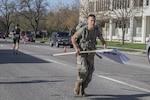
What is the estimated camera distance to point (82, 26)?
28.3ft

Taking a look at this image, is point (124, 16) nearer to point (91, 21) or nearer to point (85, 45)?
point (85, 45)

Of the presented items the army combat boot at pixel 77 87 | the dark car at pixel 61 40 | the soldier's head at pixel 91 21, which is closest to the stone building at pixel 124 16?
the dark car at pixel 61 40

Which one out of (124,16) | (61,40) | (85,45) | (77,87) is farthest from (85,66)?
(124,16)

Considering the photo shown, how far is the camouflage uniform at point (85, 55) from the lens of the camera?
27.9ft

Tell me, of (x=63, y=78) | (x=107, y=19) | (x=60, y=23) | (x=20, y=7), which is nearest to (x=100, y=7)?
(x=107, y=19)

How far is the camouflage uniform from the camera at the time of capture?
852 cm

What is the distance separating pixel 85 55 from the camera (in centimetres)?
853

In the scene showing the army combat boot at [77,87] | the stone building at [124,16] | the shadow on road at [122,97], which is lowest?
the shadow on road at [122,97]

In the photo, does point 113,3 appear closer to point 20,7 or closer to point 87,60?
point 20,7

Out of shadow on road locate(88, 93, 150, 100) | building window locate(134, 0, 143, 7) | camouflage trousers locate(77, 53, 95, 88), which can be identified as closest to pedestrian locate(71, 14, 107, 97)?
camouflage trousers locate(77, 53, 95, 88)

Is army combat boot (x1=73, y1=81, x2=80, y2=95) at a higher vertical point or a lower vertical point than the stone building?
lower

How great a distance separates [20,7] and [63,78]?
284ft

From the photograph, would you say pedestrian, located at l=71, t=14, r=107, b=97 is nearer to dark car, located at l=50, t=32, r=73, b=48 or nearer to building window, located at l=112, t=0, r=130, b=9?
dark car, located at l=50, t=32, r=73, b=48

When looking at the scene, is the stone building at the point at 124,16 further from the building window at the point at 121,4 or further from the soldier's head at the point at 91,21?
the soldier's head at the point at 91,21
